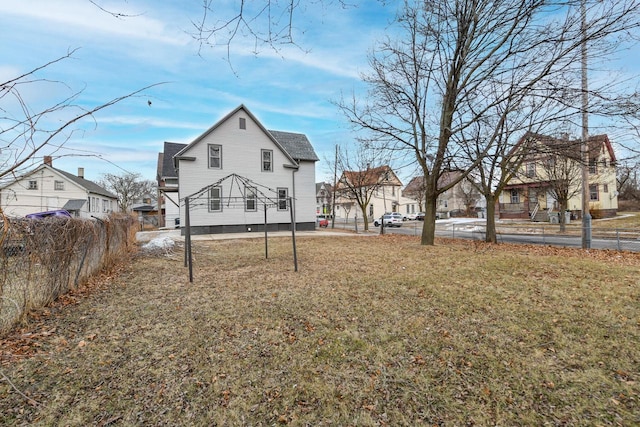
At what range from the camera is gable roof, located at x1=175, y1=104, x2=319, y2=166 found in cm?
1951

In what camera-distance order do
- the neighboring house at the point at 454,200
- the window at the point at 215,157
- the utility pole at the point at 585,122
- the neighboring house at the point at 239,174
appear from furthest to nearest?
1. the neighboring house at the point at 454,200
2. the window at the point at 215,157
3. the neighboring house at the point at 239,174
4. the utility pole at the point at 585,122

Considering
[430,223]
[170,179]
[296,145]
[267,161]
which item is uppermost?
[296,145]

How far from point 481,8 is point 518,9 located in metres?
1.34

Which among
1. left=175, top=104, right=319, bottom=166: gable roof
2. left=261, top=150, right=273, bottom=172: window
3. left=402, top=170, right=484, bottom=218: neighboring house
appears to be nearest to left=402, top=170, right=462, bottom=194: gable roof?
left=402, top=170, right=484, bottom=218: neighboring house

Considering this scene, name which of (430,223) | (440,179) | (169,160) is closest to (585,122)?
(430,223)

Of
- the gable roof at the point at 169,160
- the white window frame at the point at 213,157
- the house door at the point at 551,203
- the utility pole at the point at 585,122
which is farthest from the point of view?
the house door at the point at 551,203

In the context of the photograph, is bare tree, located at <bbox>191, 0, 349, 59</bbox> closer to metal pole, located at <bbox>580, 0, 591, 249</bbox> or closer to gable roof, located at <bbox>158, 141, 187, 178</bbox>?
metal pole, located at <bbox>580, 0, 591, 249</bbox>

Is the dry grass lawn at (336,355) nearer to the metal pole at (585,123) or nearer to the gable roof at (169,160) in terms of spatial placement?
the metal pole at (585,123)

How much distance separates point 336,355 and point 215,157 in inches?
738

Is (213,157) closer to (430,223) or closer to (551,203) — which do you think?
(430,223)

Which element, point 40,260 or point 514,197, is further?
point 514,197

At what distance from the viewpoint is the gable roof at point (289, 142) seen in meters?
19.5

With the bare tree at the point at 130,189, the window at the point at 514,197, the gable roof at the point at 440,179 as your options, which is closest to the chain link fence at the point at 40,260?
the gable roof at the point at 440,179

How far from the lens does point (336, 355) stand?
3.52m
